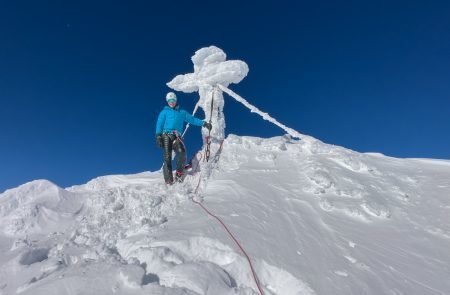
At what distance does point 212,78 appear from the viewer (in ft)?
41.7

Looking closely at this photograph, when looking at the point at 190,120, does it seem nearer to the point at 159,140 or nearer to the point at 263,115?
the point at 159,140

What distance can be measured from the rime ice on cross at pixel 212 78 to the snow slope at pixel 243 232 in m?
2.71

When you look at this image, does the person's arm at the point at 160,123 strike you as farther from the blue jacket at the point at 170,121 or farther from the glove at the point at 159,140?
the glove at the point at 159,140

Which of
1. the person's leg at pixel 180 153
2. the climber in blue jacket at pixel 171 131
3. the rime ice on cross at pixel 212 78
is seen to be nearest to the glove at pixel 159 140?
the climber in blue jacket at pixel 171 131

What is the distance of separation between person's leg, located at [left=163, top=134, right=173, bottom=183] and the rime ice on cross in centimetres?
248

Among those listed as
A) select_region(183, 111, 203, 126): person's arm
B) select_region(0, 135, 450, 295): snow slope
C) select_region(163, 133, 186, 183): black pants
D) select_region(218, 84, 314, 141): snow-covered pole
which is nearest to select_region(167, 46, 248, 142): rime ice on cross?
select_region(218, 84, 314, 141): snow-covered pole

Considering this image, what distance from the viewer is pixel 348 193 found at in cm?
812

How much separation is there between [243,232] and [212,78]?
809 centimetres

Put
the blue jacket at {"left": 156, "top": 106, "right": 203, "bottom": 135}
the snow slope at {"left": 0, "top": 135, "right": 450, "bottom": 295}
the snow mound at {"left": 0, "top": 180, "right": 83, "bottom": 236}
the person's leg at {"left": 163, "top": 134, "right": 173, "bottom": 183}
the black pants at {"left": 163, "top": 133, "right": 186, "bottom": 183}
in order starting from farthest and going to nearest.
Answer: the blue jacket at {"left": 156, "top": 106, "right": 203, "bottom": 135}
the black pants at {"left": 163, "top": 133, "right": 186, "bottom": 183}
the person's leg at {"left": 163, "top": 134, "right": 173, "bottom": 183}
the snow mound at {"left": 0, "top": 180, "right": 83, "bottom": 236}
the snow slope at {"left": 0, "top": 135, "right": 450, "bottom": 295}

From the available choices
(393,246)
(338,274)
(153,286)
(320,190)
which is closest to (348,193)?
(320,190)

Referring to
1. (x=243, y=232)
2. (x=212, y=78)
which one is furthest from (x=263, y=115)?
(x=243, y=232)

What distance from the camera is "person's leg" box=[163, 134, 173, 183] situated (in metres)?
9.37

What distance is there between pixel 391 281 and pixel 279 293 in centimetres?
172

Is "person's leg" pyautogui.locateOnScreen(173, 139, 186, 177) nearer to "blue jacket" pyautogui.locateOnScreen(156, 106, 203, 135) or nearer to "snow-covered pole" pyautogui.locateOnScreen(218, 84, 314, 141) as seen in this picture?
"blue jacket" pyautogui.locateOnScreen(156, 106, 203, 135)
